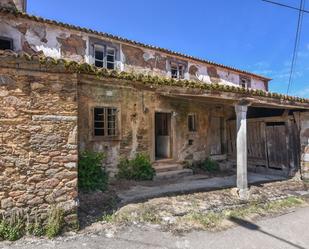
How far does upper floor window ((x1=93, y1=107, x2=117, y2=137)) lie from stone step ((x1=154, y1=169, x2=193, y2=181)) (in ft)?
7.08

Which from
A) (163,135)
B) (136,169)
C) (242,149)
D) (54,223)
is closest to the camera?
(54,223)

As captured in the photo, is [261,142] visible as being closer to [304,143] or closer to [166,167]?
[304,143]

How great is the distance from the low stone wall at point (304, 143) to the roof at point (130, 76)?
638mm

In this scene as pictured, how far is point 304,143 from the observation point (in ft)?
32.3

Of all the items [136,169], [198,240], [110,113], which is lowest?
[198,240]

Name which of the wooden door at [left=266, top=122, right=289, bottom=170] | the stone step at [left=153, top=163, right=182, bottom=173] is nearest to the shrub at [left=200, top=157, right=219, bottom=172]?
the stone step at [left=153, top=163, right=182, bottom=173]

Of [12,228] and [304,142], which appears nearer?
[12,228]

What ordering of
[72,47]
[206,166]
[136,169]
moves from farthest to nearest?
1. [206,166]
2. [72,47]
3. [136,169]

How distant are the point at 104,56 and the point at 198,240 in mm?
8716

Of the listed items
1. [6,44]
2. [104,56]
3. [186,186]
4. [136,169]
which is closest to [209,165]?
[186,186]

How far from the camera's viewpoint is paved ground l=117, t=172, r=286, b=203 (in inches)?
278

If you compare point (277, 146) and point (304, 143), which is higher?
point (304, 143)

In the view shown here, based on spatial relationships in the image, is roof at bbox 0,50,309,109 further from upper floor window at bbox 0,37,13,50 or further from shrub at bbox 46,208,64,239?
upper floor window at bbox 0,37,13,50

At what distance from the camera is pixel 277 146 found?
1049 cm
